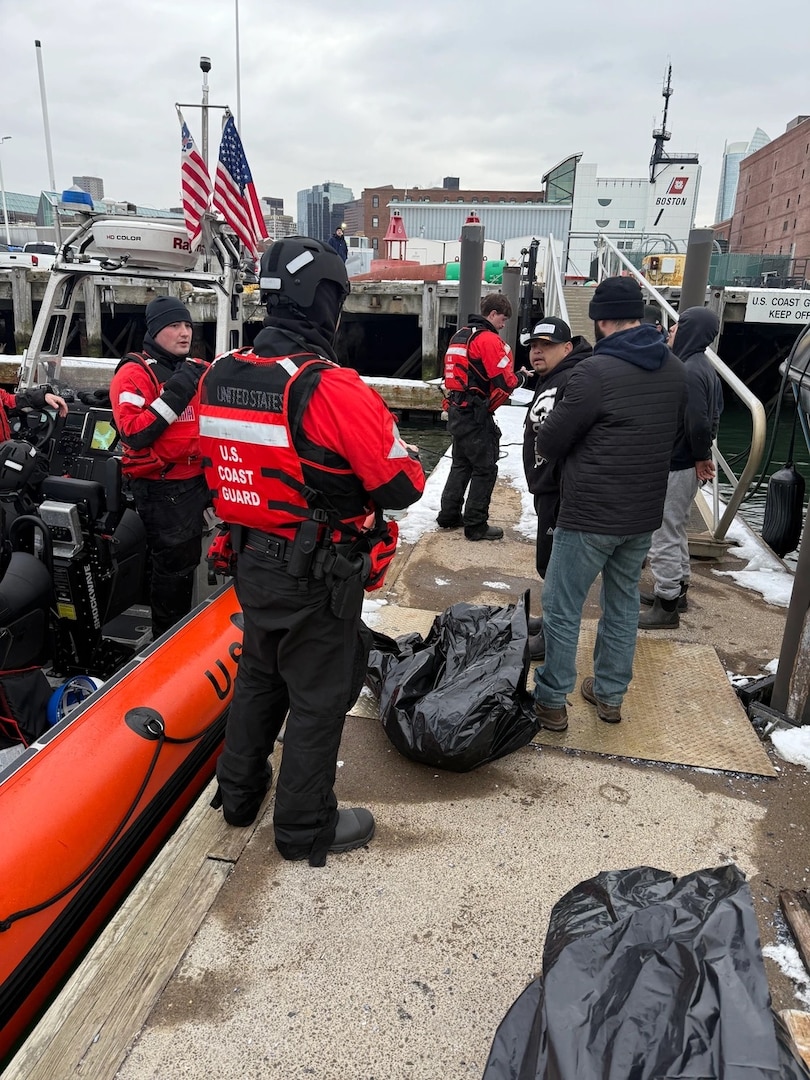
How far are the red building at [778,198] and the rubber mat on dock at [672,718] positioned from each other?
4664 centimetres

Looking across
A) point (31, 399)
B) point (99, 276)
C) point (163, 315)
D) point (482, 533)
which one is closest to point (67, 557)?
point (31, 399)

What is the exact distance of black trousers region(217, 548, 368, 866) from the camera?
1984 millimetres

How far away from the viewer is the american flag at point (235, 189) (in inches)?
211

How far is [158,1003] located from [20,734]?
4.33ft

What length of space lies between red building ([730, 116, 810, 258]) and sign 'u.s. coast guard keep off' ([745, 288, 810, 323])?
30899 millimetres

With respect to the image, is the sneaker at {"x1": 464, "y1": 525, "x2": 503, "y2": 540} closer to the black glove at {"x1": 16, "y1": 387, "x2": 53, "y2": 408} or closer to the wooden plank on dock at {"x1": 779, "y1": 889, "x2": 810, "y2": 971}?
the black glove at {"x1": 16, "y1": 387, "x2": 53, "y2": 408}

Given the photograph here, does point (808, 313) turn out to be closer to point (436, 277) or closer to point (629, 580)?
point (436, 277)

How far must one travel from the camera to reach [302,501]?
1.92 m

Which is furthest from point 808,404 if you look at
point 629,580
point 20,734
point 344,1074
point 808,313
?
point 808,313

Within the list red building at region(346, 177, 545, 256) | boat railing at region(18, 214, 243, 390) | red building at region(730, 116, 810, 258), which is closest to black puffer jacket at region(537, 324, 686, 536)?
boat railing at region(18, 214, 243, 390)

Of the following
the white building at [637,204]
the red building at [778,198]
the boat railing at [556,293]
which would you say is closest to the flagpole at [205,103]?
the boat railing at [556,293]

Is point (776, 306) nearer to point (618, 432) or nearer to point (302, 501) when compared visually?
point (618, 432)

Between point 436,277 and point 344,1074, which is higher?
point 436,277

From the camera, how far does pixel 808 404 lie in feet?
12.9
